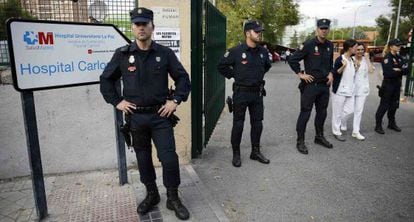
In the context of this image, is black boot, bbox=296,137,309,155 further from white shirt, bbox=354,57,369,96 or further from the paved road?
white shirt, bbox=354,57,369,96

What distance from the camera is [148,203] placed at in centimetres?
345

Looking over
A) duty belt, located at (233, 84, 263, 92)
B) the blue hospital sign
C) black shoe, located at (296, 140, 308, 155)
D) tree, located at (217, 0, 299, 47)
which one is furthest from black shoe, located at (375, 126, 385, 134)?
tree, located at (217, 0, 299, 47)

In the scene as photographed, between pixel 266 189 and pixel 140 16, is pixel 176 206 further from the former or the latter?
pixel 140 16

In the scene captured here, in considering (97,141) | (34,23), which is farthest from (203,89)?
(34,23)

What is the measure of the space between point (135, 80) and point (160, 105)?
329 millimetres

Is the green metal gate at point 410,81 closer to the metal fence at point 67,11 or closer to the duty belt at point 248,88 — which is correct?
the duty belt at point 248,88

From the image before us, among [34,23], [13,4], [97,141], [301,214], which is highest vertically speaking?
[13,4]

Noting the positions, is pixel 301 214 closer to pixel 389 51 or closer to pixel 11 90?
pixel 11 90

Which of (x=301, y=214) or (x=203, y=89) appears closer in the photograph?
(x=301, y=214)

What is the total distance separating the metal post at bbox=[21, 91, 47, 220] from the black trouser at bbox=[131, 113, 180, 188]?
867 mm

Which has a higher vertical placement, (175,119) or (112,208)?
(175,119)

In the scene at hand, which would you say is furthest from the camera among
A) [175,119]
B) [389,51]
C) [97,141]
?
[389,51]

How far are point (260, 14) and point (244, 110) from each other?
27540 millimetres

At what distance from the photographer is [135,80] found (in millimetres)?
3113
